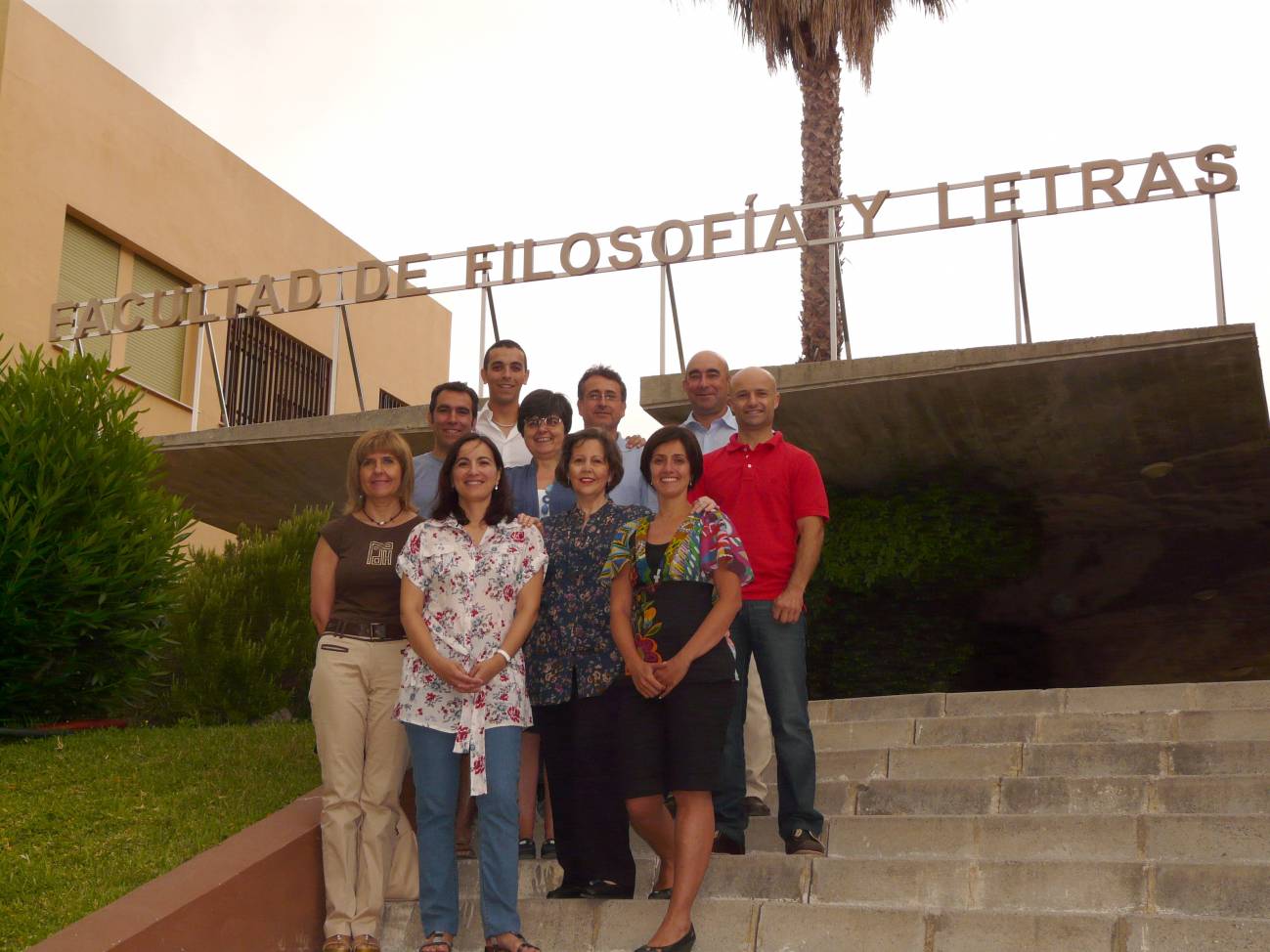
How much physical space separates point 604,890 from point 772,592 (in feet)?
4.35

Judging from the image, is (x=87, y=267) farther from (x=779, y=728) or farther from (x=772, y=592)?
(x=779, y=728)

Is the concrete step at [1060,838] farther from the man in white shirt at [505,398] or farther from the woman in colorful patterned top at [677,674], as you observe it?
the man in white shirt at [505,398]

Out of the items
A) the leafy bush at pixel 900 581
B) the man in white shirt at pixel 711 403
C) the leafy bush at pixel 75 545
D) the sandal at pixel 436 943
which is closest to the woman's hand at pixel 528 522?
the man in white shirt at pixel 711 403

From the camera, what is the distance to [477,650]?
5.07m

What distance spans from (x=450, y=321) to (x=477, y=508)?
19064 mm

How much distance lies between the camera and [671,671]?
4.82 m

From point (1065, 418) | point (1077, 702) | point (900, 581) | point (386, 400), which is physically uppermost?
point (386, 400)

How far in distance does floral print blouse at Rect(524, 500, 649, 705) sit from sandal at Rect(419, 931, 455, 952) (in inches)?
35.4

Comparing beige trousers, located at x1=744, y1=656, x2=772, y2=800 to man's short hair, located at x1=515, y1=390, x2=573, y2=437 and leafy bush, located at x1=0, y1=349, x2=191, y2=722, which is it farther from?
leafy bush, located at x1=0, y1=349, x2=191, y2=722

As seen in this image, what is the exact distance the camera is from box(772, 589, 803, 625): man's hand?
5.47 metres

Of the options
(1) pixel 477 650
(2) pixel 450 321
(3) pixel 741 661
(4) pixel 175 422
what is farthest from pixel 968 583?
(2) pixel 450 321

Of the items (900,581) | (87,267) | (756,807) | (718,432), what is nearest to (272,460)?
(87,267)

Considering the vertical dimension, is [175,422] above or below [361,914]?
above

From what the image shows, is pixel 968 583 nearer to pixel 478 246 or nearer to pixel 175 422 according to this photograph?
pixel 478 246
